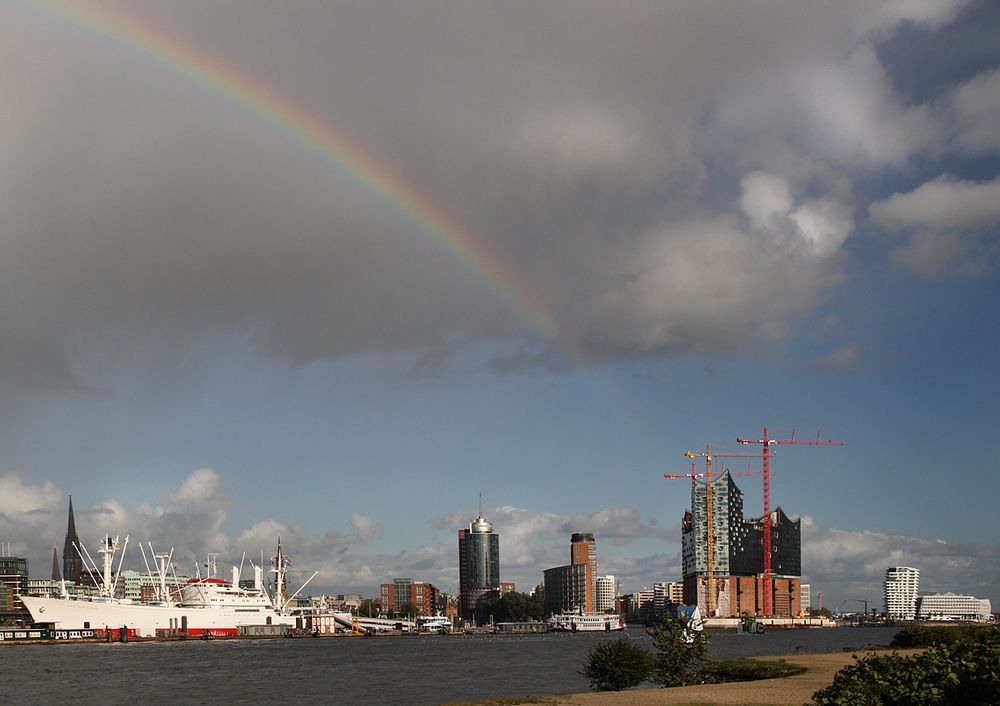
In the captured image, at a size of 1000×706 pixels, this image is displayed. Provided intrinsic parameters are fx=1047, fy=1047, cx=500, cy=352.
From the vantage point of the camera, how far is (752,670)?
265 feet

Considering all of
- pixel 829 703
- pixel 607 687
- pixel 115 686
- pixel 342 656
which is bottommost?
pixel 342 656

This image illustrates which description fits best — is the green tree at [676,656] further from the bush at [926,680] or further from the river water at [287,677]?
the bush at [926,680]

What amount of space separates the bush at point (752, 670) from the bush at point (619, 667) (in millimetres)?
8952

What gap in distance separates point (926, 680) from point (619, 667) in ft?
129

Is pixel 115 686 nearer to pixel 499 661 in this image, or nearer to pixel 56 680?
pixel 56 680

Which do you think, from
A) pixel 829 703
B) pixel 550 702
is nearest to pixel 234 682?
pixel 550 702

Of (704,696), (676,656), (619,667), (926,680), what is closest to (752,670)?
(676,656)

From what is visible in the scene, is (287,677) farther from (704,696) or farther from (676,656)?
(704,696)

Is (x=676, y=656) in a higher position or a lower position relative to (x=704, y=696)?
lower

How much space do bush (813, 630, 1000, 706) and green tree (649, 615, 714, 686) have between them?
3444 centimetres

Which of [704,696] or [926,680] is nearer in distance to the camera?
[926,680]

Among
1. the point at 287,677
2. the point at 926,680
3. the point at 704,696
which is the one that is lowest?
the point at 287,677

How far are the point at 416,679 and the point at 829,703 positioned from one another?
299 ft

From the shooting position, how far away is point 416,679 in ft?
378
